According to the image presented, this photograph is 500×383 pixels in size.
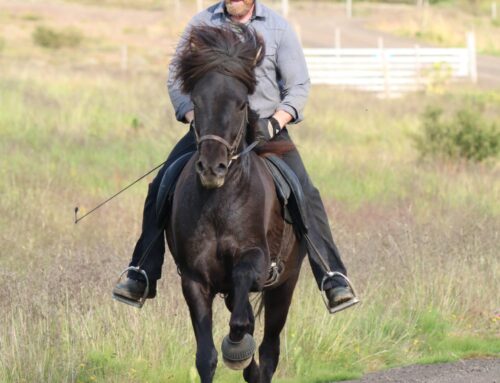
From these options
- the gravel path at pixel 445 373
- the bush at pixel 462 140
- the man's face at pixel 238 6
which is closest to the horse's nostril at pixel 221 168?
the man's face at pixel 238 6

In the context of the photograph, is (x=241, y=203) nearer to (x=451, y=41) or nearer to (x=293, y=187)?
(x=293, y=187)

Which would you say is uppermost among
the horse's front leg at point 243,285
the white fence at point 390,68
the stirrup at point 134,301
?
the horse's front leg at point 243,285

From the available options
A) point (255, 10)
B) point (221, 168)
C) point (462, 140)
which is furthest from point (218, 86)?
point (462, 140)

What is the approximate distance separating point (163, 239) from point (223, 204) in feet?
3.48

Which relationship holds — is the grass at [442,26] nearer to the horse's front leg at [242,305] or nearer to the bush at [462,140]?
the bush at [462,140]

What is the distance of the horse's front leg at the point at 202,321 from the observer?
6.91 m

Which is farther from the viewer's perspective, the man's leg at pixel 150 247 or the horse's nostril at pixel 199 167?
the man's leg at pixel 150 247

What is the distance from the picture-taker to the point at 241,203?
7.02 meters

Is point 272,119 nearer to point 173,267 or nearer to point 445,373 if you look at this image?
point 445,373

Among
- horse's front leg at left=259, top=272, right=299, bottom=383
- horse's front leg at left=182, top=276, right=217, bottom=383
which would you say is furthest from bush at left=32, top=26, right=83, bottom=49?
horse's front leg at left=182, top=276, right=217, bottom=383

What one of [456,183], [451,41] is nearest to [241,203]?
[456,183]

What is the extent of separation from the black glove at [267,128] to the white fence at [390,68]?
29.0 metres

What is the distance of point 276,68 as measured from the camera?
8.14 m

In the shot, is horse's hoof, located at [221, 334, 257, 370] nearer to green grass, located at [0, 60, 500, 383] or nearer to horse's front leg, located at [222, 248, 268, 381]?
horse's front leg, located at [222, 248, 268, 381]
